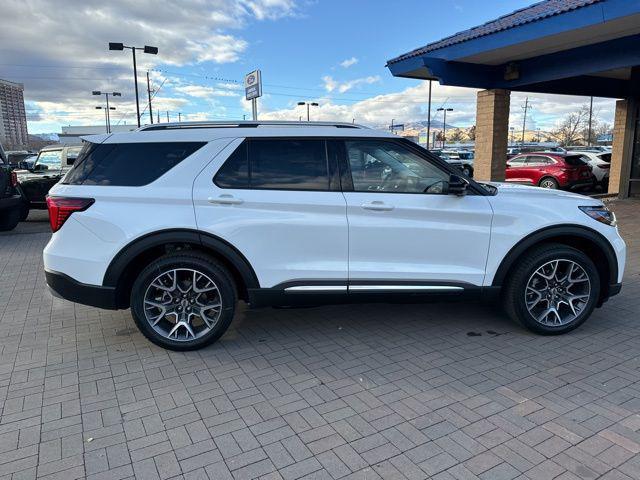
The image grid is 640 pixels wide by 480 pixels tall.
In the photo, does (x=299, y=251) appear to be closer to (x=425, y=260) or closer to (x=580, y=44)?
(x=425, y=260)

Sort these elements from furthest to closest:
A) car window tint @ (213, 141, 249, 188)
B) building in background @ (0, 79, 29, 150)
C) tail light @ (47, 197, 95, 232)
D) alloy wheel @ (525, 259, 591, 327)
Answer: building in background @ (0, 79, 29, 150)
alloy wheel @ (525, 259, 591, 327)
car window tint @ (213, 141, 249, 188)
tail light @ (47, 197, 95, 232)

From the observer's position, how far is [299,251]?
3863 millimetres

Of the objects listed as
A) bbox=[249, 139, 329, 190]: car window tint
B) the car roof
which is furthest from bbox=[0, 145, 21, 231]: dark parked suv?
bbox=[249, 139, 329, 190]: car window tint

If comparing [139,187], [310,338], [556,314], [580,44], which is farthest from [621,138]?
[139,187]

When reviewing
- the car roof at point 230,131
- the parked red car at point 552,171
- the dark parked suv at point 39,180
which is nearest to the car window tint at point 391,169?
the car roof at point 230,131

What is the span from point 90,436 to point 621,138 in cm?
1657

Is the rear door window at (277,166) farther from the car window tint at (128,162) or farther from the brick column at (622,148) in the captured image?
the brick column at (622,148)

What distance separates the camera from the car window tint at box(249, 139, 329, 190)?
153 inches

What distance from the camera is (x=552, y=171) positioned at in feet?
53.4

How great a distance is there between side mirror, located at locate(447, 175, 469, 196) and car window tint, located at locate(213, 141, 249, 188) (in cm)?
163

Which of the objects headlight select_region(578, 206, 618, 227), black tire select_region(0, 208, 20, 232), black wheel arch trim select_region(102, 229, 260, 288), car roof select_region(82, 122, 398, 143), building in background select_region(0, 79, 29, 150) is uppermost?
building in background select_region(0, 79, 29, 150)

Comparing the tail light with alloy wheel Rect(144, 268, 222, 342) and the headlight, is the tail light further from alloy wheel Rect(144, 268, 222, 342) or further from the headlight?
the headlight

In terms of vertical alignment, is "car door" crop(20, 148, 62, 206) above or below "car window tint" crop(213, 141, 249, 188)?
below

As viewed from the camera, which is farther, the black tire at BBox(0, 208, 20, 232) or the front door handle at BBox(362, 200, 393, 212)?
the black tire at BBox(0, 208, 20, 232)
